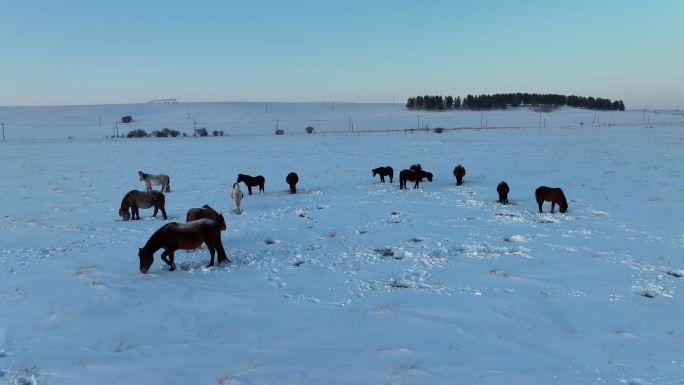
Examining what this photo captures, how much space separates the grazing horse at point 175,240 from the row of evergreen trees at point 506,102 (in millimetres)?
112657

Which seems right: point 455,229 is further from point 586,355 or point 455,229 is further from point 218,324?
point 218,324

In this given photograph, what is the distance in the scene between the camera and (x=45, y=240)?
417 inches

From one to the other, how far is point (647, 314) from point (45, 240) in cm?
1246

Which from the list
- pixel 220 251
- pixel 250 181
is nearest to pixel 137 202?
pixel 250 181

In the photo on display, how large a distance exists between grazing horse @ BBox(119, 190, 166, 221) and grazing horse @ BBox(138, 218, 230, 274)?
5053 millimetres

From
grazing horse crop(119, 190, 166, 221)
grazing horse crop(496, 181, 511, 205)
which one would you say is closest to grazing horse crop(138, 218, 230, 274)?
grazing horse crop(119, 190, 166, 221)

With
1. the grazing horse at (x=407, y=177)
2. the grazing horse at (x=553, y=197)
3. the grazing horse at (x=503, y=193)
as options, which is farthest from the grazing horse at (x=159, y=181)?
the grazing horse at (x=553, y=197)

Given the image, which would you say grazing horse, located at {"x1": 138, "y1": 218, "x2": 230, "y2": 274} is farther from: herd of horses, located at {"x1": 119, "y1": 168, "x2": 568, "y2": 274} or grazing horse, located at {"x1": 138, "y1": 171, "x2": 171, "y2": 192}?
grazing horse, located at {"x1": 138, "y1": 171, "x2": 171, "y2": 192}

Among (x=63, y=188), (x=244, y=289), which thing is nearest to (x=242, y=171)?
(x=63, y=188)

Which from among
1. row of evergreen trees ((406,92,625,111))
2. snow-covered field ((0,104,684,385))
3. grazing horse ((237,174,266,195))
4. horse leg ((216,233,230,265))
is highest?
row of evergreen trees ((406,92,625,111))

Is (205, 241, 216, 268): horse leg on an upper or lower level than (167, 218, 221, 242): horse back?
lower

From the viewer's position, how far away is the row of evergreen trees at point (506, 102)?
391ft

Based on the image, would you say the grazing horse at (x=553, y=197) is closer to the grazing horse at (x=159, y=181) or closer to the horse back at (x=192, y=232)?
the horse back at (x=192, y=232)

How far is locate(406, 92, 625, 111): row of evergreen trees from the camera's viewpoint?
119m
